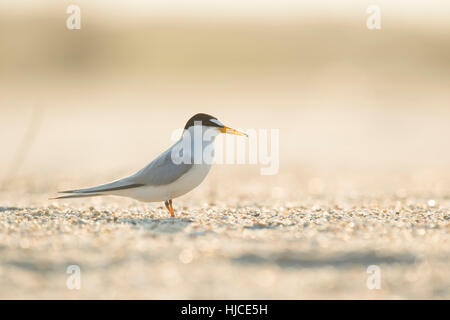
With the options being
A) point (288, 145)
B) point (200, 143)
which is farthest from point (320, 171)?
point (200, 143)

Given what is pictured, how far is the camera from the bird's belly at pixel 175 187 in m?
6.04

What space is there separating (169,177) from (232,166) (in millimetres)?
7113

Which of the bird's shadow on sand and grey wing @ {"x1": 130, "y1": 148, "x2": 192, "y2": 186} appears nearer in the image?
the bird's shadow on sand

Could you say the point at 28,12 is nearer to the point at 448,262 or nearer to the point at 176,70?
the point at 176,70

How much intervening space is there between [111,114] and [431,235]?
15.6 m

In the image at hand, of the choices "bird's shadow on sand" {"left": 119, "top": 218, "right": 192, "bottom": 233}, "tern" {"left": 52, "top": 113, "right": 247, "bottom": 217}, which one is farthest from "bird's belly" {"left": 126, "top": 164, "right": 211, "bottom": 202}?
"bird's shadow on sand" {"left": 119, "top": 218, "right": 192, "bottom": 233}

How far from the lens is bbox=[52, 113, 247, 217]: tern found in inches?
238

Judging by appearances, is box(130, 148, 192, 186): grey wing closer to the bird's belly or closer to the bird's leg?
the bird's belly

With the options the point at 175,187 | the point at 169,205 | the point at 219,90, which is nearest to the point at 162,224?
the point at 175,187

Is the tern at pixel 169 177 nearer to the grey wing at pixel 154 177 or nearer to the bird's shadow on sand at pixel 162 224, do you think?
the grey wing at pixel 154 177

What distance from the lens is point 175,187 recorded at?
6078 millimetres

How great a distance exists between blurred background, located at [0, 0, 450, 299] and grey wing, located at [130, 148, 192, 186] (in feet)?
1.06
